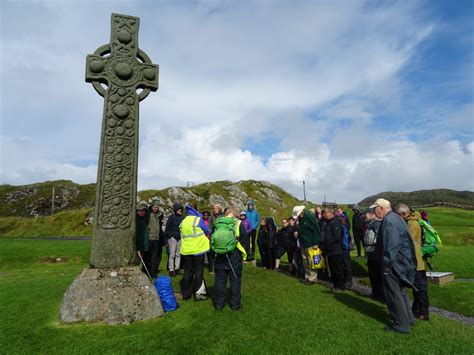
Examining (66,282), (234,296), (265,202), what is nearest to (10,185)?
(265,202)

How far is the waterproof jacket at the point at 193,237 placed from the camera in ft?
25.5

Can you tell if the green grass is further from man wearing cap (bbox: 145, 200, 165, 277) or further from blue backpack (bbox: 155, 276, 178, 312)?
man wearing cap (bbox: 145, 200, 165, 277)

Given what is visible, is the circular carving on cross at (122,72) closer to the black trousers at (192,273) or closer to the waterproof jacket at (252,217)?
the black trousers at (192,273)

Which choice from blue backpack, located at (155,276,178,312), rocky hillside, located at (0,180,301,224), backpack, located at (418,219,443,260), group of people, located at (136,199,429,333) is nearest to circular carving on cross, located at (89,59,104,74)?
group of people, located at (136,199,429,333)

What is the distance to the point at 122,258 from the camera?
22.7 feet

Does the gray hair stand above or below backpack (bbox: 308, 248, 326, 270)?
above

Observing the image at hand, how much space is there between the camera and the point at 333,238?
955 cm

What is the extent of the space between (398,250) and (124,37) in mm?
8128

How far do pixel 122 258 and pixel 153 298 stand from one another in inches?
46.7

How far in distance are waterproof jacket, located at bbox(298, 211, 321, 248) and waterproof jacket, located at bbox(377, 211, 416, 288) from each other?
13.3 ft

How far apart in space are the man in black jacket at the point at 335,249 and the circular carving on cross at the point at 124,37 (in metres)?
7.89

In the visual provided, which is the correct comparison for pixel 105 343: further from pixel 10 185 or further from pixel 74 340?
pixel 10 185

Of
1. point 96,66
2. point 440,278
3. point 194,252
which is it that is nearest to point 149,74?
point 96,66

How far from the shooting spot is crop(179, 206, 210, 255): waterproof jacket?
7.77 metres
